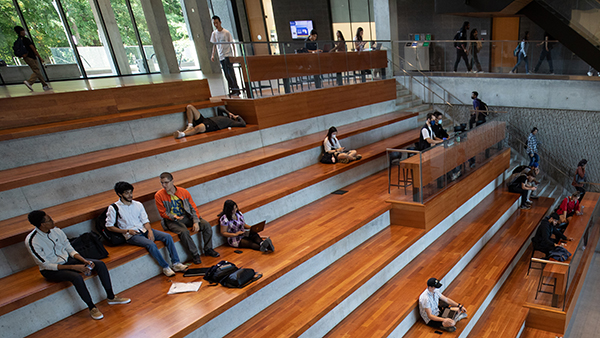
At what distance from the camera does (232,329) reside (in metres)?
3.64

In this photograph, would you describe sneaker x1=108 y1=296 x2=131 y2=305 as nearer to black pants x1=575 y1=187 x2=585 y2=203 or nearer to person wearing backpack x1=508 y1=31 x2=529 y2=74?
black pants x1=575 y1=187 x2=585 y2=203

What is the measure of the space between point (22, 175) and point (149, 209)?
1.50m

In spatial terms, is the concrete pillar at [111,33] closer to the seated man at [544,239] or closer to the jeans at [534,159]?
the seated man at [544,239]

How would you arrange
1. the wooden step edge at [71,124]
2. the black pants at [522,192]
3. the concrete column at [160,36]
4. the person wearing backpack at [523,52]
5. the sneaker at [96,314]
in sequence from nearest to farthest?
the sneaker at [96,314], the wooden step edge at [71,124], the black pants at [522,192], the person wearing backpack at [523,52], the concrete column at [160,36]

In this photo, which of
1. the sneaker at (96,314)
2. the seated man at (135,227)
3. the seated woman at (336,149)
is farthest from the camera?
the seated woman at (336,149)

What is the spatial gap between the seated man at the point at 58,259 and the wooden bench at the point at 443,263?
2.55 m

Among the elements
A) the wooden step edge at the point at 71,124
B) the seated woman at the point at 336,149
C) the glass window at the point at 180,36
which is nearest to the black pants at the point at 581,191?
the seated woman at the point at 336,149

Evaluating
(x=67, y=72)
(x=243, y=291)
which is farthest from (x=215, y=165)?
(x=67, y=72)

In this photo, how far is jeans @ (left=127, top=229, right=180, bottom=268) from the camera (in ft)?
12.6

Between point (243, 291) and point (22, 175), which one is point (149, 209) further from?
point (243, 291)

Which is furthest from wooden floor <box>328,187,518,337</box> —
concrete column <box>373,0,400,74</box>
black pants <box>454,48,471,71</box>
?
concrete column <box>373,0,400,74</box>

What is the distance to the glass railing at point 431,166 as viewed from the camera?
5496 millimetres

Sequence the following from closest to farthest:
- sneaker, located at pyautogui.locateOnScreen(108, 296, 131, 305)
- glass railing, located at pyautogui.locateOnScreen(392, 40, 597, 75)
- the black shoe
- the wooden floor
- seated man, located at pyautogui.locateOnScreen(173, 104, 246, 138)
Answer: sneaker, located at pyautogui.locateOnScreen(108, 296, 131, 305), the wooden floor, the black shoe, seated man, located at pyautogui.locateOnScreen(173, 104, 246, 138), glass railing, located at pyautogui.locateOnScreen(392, 40, 597, 75)

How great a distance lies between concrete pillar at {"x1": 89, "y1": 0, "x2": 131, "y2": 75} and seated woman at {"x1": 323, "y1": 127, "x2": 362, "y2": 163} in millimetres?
8481
